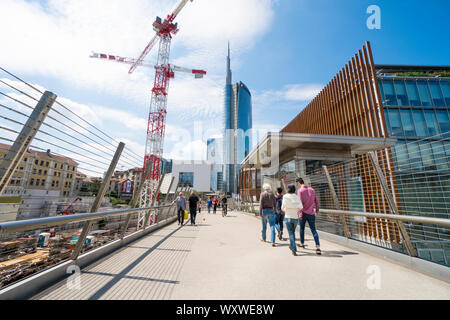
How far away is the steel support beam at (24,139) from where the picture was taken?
2.04m

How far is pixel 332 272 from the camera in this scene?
279 centimetres

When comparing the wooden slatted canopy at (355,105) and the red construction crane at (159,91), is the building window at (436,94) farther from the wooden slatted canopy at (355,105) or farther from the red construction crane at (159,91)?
the red construction crane at (159,91)

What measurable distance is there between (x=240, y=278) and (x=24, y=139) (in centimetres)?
309

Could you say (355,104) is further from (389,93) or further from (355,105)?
(389,93)

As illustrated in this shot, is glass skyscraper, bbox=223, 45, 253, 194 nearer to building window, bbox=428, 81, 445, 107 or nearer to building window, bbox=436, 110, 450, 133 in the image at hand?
building window, bbox=428, 81, 445, 107

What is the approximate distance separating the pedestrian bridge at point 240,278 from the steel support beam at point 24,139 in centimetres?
113

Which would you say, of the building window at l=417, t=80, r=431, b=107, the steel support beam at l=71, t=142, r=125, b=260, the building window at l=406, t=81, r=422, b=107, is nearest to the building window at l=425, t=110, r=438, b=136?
the building window at l=417, t=80, r=431, b=107

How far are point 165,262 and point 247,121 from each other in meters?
127

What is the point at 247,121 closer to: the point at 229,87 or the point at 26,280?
the point at 229,87

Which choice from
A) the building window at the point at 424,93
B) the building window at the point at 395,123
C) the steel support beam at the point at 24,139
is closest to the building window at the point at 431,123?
the building window at the point at 424,93

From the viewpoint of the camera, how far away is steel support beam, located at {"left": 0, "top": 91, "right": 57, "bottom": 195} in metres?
2.04

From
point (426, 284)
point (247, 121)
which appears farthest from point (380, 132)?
point (247, 121)

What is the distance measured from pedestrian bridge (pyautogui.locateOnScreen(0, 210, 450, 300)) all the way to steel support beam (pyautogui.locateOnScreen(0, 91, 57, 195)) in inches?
44.6

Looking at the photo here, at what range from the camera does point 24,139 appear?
2.21m
